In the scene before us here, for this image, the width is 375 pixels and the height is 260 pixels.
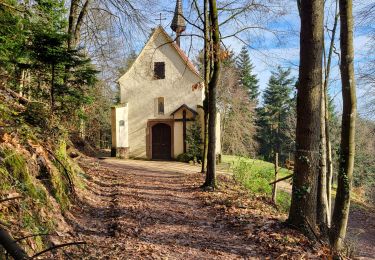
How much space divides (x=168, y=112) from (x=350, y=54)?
602 inches

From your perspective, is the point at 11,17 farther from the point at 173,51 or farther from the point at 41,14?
the point at 173,51

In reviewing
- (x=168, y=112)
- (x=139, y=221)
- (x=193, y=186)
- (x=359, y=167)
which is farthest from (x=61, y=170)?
(x=359, y=167)

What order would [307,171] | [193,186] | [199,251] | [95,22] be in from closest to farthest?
[199,251] → [307,171] → [193,186] → [95,22]

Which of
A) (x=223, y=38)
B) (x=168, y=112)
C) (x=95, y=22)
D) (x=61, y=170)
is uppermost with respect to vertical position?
(x=95, y=22)

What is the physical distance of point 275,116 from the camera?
46031mm

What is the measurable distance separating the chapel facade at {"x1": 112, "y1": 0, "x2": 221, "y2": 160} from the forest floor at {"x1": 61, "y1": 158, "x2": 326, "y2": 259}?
12.5m

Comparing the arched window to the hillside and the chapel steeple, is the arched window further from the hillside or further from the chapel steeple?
the hillside

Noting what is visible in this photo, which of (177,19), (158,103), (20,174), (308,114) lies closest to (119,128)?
(158,103)

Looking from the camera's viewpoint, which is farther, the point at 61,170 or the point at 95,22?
the point at 95,22

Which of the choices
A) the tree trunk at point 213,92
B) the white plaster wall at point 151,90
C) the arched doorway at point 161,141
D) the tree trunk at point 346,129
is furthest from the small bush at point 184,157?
the tree trunk at point 346,129

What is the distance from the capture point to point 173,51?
20969 mm

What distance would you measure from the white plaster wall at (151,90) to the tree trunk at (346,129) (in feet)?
47.4

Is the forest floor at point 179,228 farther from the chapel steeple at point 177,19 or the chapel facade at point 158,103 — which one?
the chapel facade at point 158,103

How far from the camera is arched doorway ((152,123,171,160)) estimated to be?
21234 millimetres
